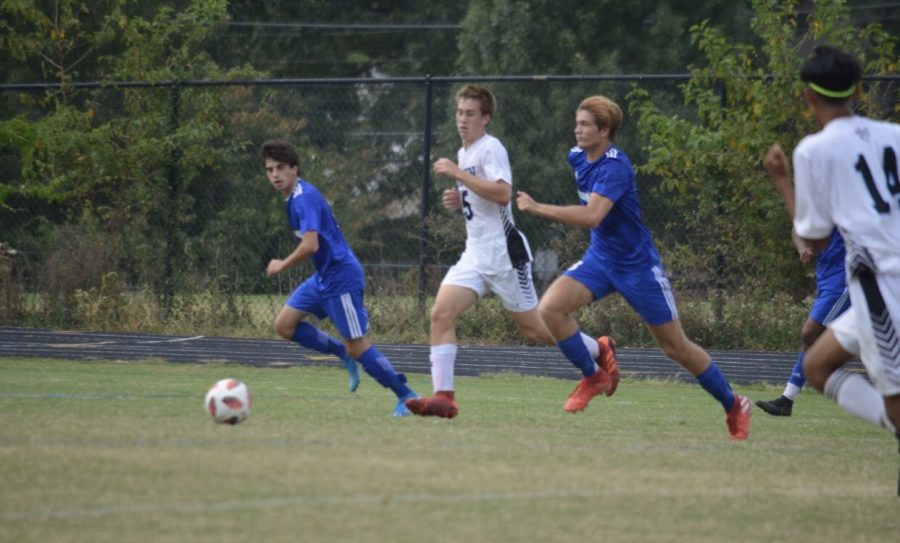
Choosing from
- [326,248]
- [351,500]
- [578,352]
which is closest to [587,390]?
[578,352]

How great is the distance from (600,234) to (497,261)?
0.70 metres

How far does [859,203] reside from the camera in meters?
6.24

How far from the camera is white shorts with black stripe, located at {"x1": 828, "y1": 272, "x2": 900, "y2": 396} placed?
20.3 feet

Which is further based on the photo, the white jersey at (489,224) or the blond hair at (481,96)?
the blond hair at (481,96)

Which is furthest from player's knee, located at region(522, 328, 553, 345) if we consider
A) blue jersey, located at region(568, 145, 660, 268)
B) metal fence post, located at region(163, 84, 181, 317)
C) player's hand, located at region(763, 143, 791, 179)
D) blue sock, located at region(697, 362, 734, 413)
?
metal fence post, located at region(163, 84, 181, 317)

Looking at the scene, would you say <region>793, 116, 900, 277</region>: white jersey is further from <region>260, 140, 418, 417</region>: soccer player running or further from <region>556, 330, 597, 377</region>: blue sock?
<region>260, 140, 418, 417</region>: soccer player running

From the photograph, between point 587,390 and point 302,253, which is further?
point 587,390

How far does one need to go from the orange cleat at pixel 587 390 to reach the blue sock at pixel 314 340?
2172mm

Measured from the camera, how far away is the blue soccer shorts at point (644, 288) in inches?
360

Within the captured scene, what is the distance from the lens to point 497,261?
9398 mm

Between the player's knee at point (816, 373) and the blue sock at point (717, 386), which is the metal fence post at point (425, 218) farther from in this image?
the player's knee at point (816, 373)

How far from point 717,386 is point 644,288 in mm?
781

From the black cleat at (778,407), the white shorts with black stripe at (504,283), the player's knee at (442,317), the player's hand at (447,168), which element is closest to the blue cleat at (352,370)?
the white shorts with black stripe at (504,283)

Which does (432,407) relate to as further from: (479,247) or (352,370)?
(352,370)
